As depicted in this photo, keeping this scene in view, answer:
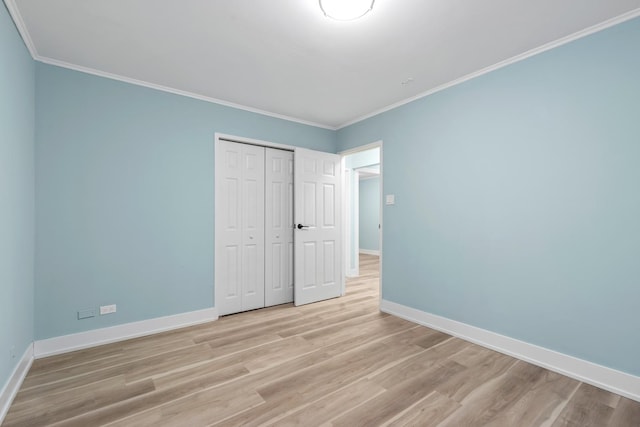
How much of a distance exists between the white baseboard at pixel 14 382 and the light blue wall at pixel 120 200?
10.6 inches

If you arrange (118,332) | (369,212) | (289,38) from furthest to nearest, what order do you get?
(369,212), (118,332), (289,38)

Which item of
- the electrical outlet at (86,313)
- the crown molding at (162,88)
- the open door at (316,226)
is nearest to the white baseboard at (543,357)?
the open door at (316,226)

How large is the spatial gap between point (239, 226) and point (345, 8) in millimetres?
2646

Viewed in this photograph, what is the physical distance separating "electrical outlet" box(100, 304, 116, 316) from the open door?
2.04 metres

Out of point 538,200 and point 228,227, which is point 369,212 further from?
point 538,200

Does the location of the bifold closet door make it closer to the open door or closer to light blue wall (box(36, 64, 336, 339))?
light blue wall (box(36, 64, 336, 339))

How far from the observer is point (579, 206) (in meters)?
2.19

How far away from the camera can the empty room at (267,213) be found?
1921 millimetres

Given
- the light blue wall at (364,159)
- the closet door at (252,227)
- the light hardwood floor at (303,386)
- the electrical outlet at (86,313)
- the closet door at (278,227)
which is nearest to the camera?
the light hardwood floor at (303,386)

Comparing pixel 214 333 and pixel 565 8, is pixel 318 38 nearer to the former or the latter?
pixel 565 8

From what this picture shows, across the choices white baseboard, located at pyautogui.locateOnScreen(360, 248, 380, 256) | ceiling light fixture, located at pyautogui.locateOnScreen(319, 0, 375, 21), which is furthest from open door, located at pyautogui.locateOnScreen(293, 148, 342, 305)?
white baseboard, located at pyautogui.locateOnScreen(360, 248, 380, 256)

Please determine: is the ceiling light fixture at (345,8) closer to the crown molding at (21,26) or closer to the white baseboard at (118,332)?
the crown molding at (21,26)

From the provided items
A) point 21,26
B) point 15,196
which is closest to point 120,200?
point 15,196

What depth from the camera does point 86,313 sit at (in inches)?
106
